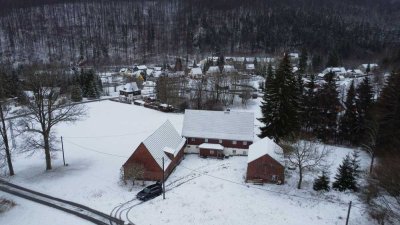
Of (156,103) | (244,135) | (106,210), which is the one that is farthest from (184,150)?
(156,103)

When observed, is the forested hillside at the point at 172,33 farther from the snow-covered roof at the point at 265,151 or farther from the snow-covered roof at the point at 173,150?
the snow-covered roof at the point at 173,150

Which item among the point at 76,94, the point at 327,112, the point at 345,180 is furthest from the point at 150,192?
the point at 76,94

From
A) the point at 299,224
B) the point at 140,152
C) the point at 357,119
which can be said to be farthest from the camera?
the point at 357,119

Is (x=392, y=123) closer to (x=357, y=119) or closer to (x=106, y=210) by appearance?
(x=357, y=119)

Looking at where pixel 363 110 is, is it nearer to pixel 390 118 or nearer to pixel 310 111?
pixel 390 118

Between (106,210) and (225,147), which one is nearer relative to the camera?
(106,210)
